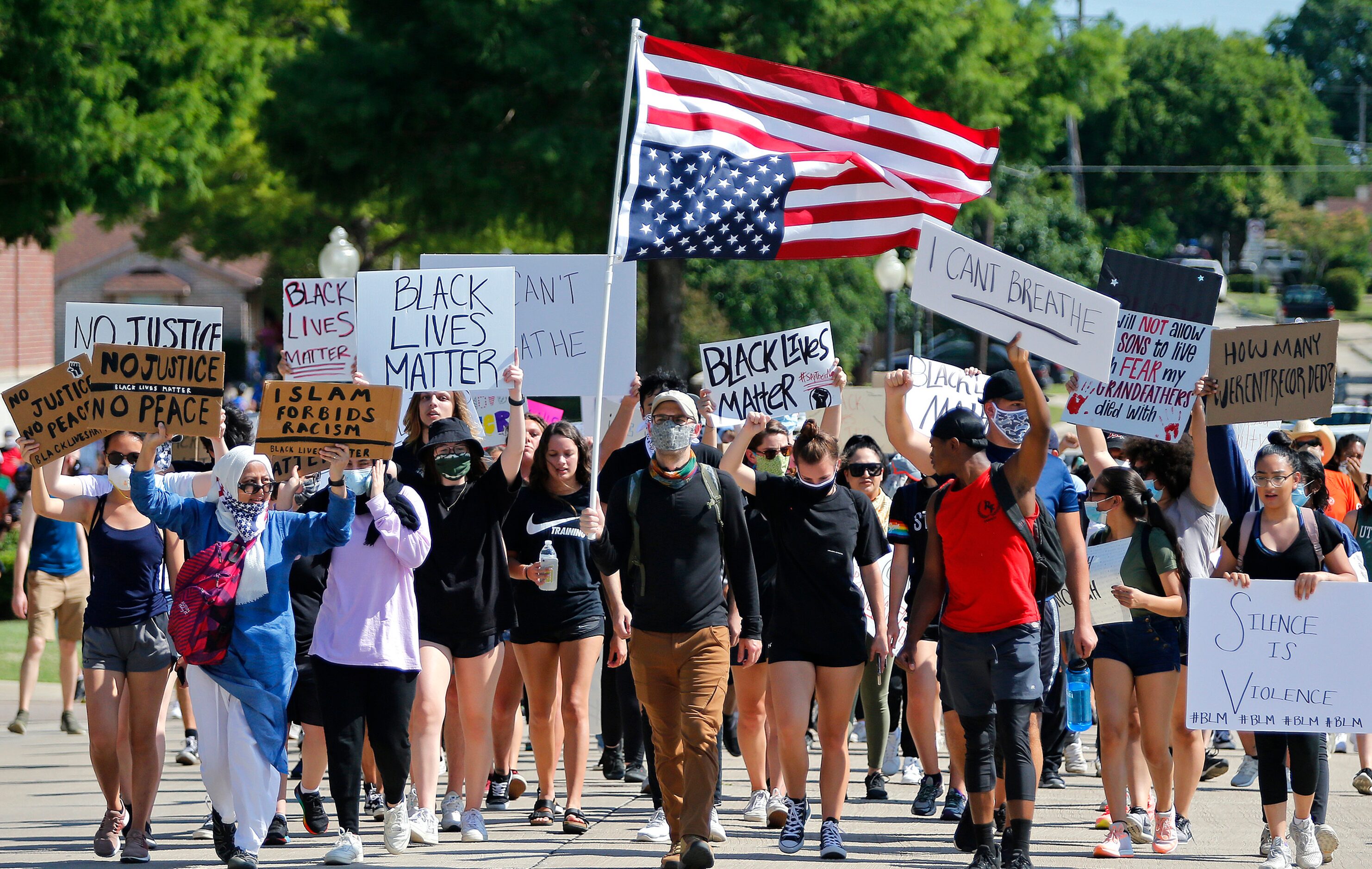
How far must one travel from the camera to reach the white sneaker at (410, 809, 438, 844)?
24.5 feet

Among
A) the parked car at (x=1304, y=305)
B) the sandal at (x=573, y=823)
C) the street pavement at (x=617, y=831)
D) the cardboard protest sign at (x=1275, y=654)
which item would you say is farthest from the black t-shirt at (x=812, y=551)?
the parked car at (x=1304, y=305)

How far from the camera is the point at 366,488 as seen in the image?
6.94 meters

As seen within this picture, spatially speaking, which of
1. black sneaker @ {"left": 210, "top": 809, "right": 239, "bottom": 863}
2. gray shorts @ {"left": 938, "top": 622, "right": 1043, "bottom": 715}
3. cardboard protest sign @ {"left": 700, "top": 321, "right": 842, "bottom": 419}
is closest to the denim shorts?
gray shorts @ {"left": 938, "top": 622, "right": 1043, "bottom": 715}

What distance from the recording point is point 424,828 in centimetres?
748

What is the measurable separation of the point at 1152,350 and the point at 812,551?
6.81 ft

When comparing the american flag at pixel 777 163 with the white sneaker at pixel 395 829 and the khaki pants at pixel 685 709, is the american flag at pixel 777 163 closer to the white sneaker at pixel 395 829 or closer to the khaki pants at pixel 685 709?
the khaki pants at pixel 685 709

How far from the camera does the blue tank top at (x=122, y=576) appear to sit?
718 cm

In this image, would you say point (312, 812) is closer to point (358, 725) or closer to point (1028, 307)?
point (358, 725)

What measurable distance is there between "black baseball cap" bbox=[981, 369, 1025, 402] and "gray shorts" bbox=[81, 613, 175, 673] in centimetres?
389

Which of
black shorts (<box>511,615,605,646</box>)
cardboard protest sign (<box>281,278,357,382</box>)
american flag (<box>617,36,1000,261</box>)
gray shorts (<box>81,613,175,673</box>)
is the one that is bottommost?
gray shorts (<box>81,613,175,673</box>)

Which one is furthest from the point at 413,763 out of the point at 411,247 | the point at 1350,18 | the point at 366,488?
the point at 1350,18

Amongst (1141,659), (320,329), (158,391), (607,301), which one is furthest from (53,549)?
(1141,659)

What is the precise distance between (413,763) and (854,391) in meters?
7.27

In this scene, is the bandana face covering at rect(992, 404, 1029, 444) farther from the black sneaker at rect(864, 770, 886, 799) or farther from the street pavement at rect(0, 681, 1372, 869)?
the black sneaker at rect(864, 770, 886, 799)
